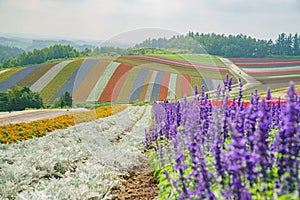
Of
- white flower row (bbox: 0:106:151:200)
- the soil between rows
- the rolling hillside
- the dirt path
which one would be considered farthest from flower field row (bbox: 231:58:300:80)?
the soil between rows

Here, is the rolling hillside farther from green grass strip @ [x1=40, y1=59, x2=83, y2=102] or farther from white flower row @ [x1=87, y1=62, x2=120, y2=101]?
green grass strip @ [x1=40, y1=59, x2=83, y2=102]

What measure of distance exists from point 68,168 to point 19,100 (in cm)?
2222

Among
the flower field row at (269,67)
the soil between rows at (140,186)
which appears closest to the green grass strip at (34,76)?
the flower field row at (269,67)

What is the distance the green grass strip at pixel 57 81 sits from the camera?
107 feet

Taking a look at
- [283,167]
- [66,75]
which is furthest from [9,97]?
[283,167]

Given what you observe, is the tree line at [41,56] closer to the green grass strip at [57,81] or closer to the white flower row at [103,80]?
the green grass strip at [57,81]

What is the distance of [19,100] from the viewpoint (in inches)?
1056

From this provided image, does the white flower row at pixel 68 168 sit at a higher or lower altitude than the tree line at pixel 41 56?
lower

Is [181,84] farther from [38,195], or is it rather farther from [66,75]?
[66,75]

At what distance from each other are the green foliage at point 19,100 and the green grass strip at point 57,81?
2.82 metres

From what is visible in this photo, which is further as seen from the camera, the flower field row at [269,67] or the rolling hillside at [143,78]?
the flower field row at [269,67]

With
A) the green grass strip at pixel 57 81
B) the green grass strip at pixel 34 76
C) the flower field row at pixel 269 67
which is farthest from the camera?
the flower field row at pixel 269 67

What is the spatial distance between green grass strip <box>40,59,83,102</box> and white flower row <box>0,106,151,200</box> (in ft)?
79.0

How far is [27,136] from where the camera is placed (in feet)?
37.8
